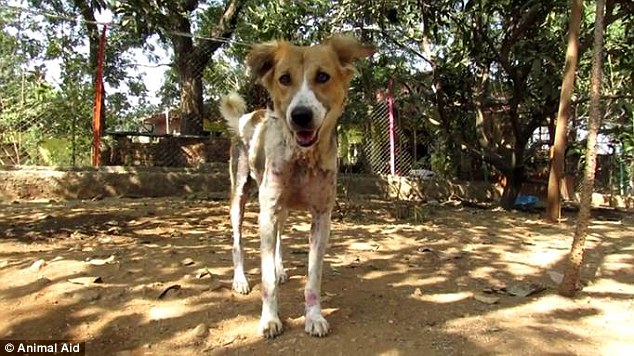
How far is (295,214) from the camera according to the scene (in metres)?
7.14

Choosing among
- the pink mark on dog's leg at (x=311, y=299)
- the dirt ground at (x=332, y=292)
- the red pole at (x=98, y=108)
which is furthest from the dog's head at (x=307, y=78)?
the red pole at (x=98, y=108)

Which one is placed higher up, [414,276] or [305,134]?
[305,134]

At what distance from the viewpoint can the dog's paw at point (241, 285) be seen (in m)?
3.57

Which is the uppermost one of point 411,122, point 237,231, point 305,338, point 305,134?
point 411,122

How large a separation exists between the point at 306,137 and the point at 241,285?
4.32ft

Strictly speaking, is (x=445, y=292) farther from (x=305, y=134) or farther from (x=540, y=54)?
(x=540, y=54)

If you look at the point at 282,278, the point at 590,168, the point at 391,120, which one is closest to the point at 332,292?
the point at 282,278

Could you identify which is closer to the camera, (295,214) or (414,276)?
(414,276)

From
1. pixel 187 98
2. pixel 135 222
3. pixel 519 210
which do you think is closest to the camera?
pixel 135 222

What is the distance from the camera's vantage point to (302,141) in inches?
109

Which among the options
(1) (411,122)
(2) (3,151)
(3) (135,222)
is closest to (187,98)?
(2) (3,151)

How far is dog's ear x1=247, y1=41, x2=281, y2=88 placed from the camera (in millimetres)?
3025

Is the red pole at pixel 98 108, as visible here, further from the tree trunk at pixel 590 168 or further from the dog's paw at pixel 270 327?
the tree trunk at pixel 590 168

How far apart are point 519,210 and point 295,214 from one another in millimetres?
4005
